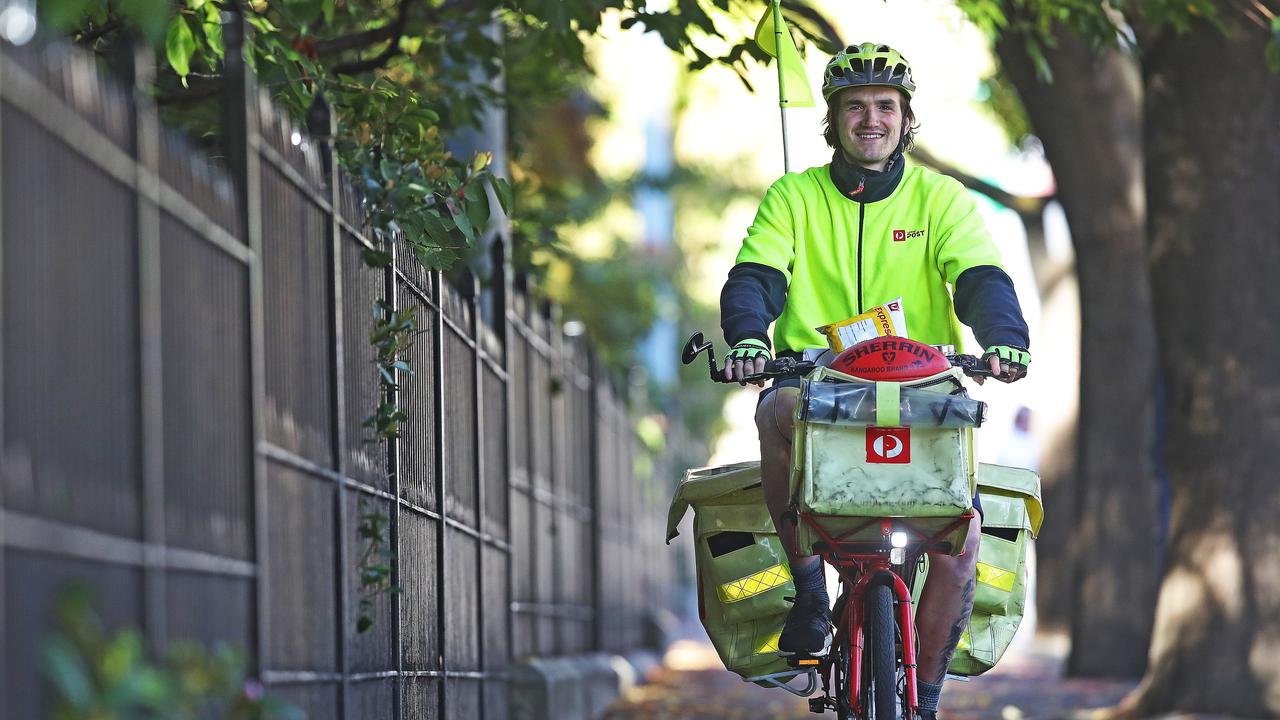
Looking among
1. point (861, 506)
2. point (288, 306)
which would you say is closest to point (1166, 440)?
point (861, 506)

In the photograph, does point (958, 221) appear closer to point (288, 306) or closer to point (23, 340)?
point (288, 306)

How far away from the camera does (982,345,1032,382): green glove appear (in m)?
5.63

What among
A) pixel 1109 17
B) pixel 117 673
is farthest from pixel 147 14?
pixel 1109 17

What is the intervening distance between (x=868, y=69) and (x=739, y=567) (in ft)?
5.35

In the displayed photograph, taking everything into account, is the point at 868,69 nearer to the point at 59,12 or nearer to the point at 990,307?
the point at 990,307

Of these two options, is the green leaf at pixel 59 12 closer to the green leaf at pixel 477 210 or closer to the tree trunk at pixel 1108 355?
the green leaf at pixel 477 210

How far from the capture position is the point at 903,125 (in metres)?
6.27

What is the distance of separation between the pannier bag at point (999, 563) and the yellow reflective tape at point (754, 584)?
0.61 metres

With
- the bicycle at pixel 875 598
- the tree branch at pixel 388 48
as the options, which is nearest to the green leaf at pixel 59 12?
the bicycle at pixel 875 598

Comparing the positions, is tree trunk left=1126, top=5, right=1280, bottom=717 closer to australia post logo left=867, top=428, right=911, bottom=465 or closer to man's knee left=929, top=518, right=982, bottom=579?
man's knee left=929, top=518, right=982, bottom=579

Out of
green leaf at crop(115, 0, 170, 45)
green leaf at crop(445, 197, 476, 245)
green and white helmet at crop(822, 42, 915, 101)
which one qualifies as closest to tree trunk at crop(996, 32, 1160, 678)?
green and white helmet at crop(822, 42, 915, 101)

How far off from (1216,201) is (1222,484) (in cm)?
141

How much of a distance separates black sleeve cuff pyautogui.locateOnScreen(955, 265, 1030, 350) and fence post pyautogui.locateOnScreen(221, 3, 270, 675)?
2323mm

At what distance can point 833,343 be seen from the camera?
19.0 ft
